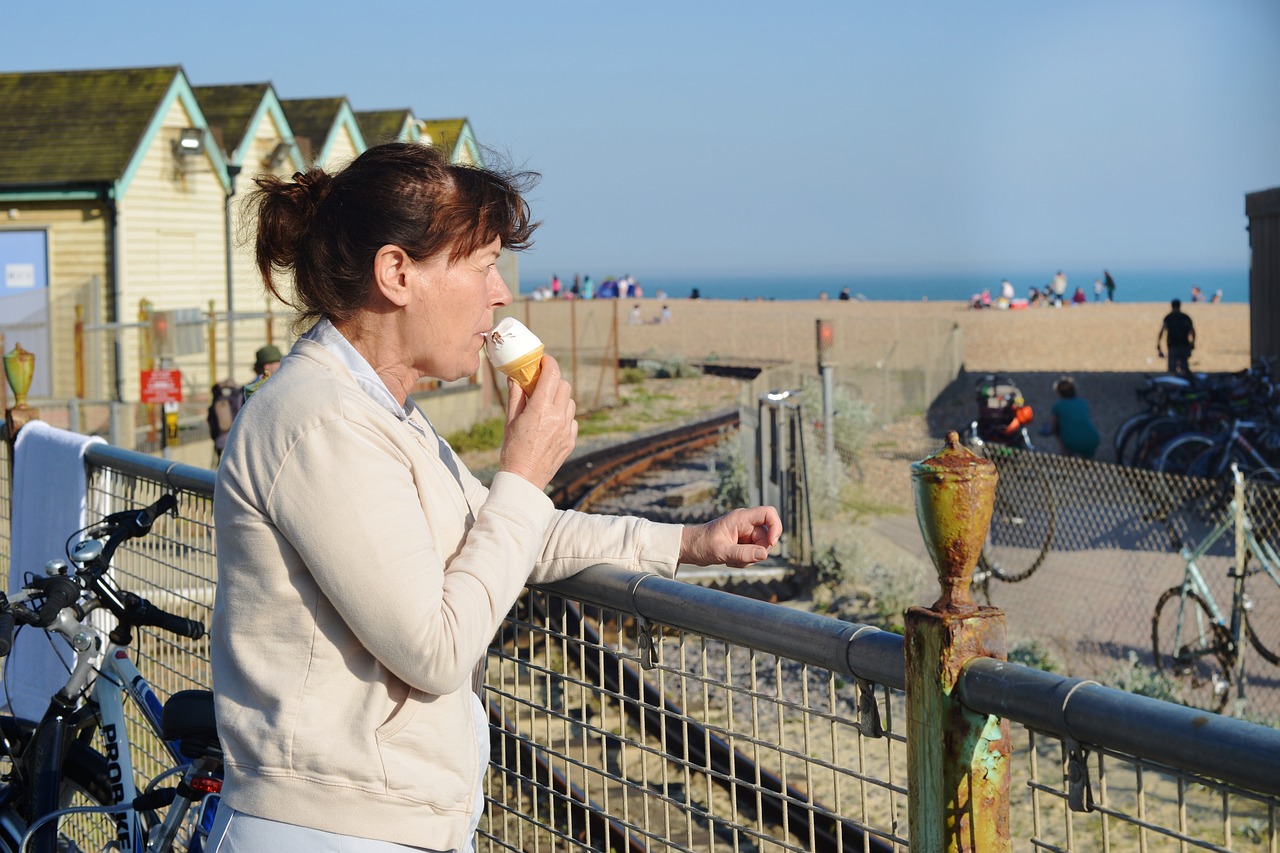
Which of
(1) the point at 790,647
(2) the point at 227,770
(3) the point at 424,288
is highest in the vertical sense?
(3) the point at 424,288

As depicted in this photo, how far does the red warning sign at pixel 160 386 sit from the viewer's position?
49.9ft

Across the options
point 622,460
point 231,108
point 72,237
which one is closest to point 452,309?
point 622,460

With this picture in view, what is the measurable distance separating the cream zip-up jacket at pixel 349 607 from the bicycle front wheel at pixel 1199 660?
26.4ft

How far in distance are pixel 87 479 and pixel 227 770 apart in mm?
2889

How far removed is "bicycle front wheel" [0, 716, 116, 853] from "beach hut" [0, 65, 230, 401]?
57.5 feet

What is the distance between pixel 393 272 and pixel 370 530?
1.54ft

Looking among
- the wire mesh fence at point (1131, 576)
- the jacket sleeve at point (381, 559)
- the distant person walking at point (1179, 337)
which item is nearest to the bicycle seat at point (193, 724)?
the jacket sleeve at point (381, 559)

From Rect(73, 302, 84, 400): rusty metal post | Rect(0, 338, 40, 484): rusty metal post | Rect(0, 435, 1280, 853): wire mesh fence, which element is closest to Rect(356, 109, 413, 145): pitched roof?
Rect(73, 302, 84, 400): rusty metal post

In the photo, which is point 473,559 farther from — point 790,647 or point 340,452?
point 790,647

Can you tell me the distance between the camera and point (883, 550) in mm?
14297

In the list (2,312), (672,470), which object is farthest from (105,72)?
(672,470)

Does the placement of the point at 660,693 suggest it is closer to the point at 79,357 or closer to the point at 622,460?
the point at 622,460

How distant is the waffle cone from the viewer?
96.2 inches

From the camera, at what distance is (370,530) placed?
6.82 ft
